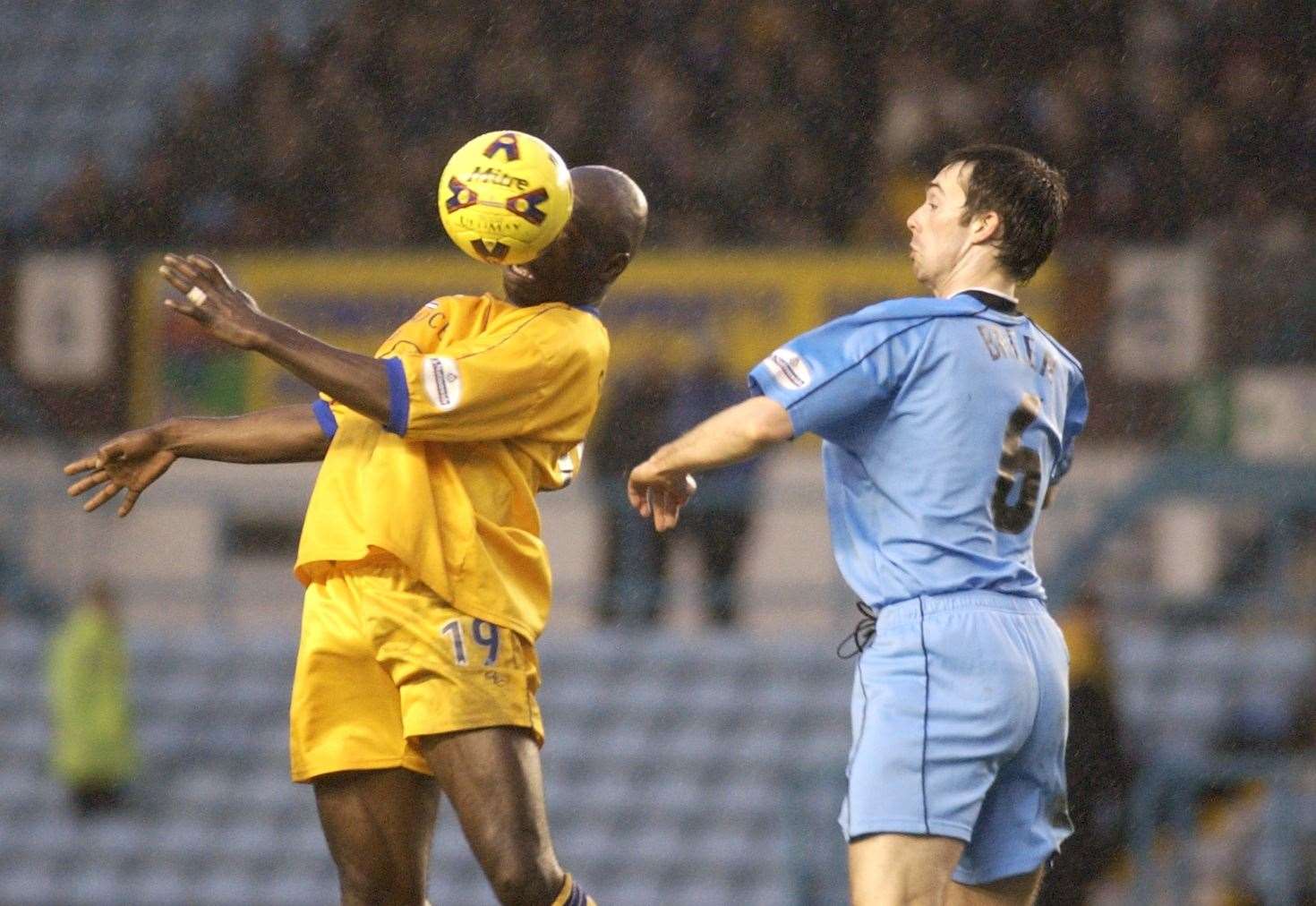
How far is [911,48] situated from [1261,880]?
5984 mm

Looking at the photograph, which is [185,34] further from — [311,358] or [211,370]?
[311,358]

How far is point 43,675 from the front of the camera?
1133 centimetres

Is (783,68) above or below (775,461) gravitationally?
above

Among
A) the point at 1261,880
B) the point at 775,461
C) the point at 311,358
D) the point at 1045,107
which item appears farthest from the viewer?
the point at 1045,107

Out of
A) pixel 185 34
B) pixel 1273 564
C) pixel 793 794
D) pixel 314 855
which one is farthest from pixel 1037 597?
pixel 185 34

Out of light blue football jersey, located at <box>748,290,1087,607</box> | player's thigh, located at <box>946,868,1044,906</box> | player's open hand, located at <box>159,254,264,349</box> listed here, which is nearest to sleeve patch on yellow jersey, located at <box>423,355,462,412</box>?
player's open hand, located at <box>159,254,264,349</box>

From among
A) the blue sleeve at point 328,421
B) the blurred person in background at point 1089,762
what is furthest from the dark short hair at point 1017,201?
the blurred person in background at point 1089,762

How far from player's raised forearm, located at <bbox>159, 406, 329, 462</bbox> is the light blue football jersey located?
36.1 inches

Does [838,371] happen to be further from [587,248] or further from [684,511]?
[684,511]

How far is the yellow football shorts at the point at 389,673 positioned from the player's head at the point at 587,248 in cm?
64

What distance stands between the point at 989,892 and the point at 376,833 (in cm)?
117

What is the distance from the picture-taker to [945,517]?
3828 millimetres

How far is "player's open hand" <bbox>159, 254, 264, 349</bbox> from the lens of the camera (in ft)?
12.7

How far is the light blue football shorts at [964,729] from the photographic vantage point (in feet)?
12.2
